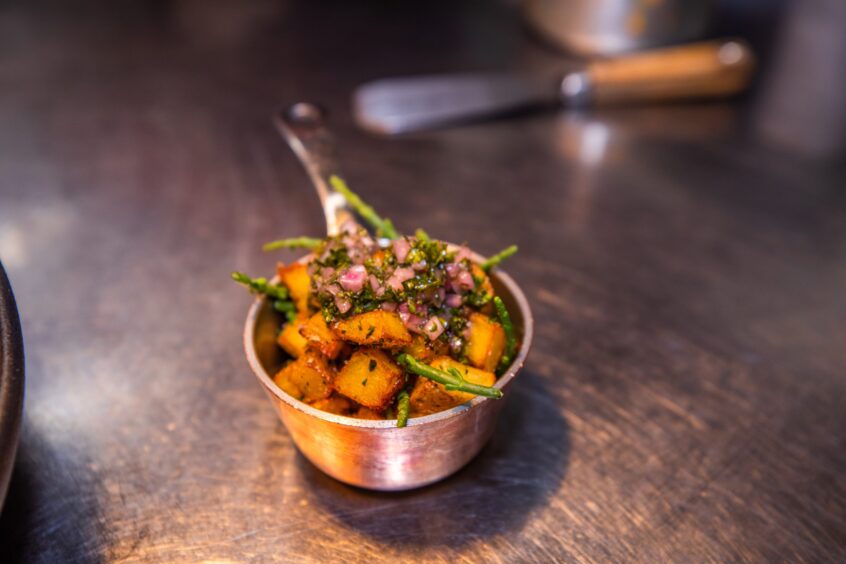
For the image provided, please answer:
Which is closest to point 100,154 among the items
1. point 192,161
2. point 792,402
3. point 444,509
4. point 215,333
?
point 192,161

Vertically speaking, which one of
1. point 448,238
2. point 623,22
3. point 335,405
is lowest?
point 448,238

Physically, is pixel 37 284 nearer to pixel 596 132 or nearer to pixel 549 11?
pixel 596 132

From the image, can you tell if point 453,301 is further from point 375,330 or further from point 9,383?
point 9,383

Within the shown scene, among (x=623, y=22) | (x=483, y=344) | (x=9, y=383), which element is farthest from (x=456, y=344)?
(x=623, y=22)

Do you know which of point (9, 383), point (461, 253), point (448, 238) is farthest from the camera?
point (448, 238)

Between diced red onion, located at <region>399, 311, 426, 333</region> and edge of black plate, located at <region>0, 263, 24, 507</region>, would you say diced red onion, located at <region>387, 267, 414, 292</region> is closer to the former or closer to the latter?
diced red onion, located at <region>399, 311, 426, 333</region>
